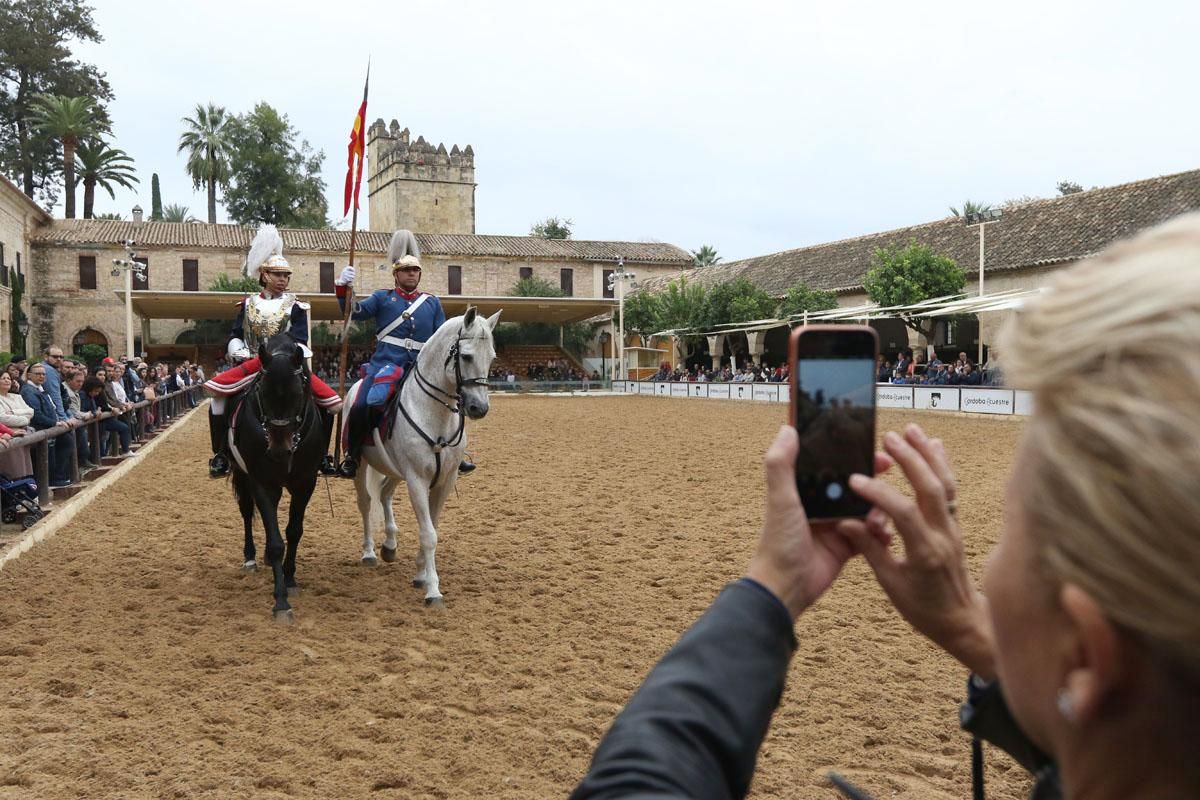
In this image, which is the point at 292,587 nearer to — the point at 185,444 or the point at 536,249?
the point at 185,444

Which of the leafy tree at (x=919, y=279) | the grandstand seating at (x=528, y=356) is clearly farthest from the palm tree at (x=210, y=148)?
the leafy tree at (x=919, y=279)

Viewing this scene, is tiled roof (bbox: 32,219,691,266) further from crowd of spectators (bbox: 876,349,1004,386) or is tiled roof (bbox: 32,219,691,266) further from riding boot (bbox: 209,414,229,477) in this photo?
riding boot (bbox: 209,414,229,477)

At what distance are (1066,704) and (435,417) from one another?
→ 6.99 m

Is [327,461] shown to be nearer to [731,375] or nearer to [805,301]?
[731,375]

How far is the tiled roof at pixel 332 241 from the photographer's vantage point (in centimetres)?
5259

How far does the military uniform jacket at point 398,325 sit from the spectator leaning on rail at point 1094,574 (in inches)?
292

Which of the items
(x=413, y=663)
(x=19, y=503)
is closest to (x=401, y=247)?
(x=413, y=663)

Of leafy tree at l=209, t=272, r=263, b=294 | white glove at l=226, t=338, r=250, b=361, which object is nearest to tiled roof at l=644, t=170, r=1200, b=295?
white glove at l=226, t=338, r=250, b=361

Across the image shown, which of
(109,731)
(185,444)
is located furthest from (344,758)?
(185,444)

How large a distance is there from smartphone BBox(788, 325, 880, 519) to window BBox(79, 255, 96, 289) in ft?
188

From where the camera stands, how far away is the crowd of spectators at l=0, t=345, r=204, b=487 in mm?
10273

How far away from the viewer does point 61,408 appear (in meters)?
12.5

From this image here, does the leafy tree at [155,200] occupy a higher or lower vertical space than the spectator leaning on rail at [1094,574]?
higher

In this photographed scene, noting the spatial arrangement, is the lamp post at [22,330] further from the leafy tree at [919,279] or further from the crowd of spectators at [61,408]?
the leafy tree at [919,279]
